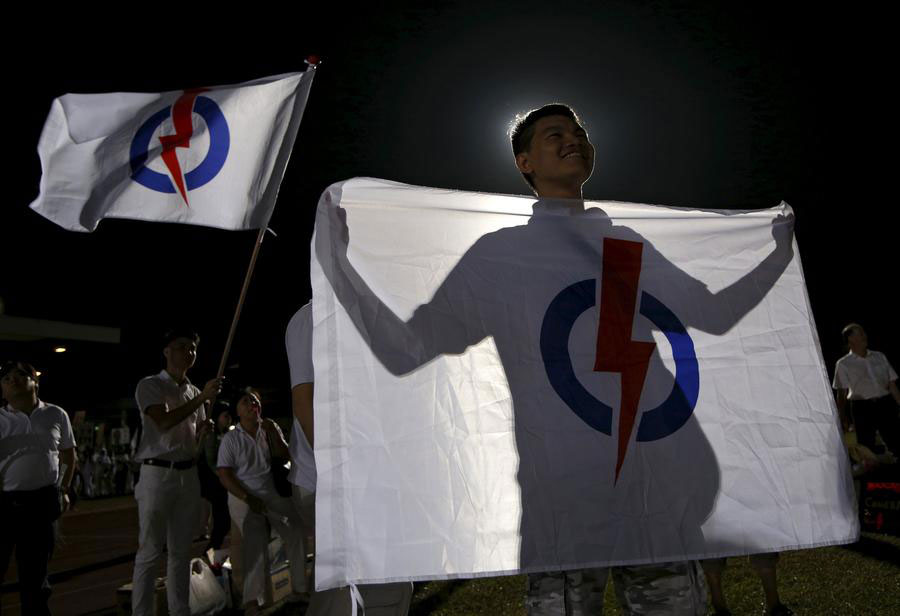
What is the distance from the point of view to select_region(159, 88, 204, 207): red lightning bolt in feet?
14.9

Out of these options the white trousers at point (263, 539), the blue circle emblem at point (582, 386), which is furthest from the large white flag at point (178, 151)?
the white trousers at point (263, 539)

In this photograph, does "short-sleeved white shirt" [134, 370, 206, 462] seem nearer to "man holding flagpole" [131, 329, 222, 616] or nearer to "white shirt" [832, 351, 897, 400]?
"man holding flagpole" [131, 329, 222, 616]

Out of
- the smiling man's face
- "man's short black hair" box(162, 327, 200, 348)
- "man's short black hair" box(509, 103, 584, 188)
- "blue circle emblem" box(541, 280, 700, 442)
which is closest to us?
"blue circle emblem" box(541, 280, 700, 442)

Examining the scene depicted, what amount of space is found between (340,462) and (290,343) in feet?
3.64

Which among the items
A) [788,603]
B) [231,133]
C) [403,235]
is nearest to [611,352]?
[403,235]

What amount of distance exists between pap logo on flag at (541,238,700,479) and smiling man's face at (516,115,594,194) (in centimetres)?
27

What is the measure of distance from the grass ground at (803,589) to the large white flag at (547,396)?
3.00 m

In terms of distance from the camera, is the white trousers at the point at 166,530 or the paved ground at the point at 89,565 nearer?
the white trousers at the point at 166,530

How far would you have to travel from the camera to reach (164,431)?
5453 millimetres

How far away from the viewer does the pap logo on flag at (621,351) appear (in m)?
2.59

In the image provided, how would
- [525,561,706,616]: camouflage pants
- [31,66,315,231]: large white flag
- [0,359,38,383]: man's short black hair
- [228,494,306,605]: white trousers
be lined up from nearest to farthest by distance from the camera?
[525,561,706,616]: camouflage pants
[31,66,315,231]: large white flag
[0,359,38,383]: man's short black hair
[228,494,306,605]: white trousers

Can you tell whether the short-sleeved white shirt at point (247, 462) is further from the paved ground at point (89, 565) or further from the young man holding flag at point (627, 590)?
the young man holding flag at point (627, 590)

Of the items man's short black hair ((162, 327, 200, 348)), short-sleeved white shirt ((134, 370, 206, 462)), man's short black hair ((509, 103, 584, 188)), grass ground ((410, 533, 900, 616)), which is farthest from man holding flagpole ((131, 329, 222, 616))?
man's short black hair ((509, 103, 584, 188))

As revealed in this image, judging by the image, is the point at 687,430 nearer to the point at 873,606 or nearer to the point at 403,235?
the point at 403,235
